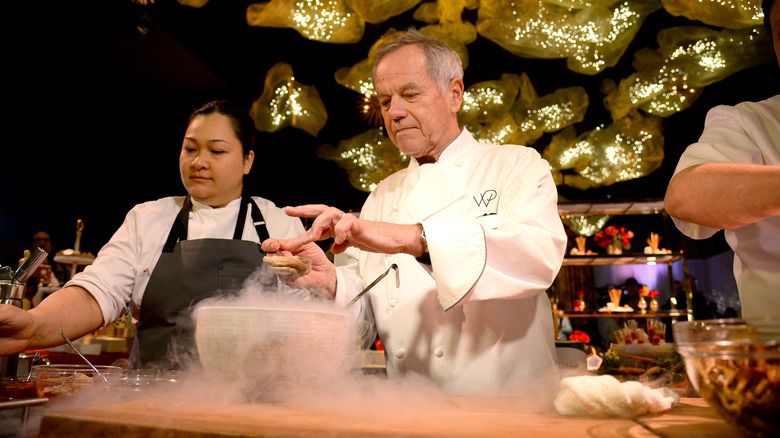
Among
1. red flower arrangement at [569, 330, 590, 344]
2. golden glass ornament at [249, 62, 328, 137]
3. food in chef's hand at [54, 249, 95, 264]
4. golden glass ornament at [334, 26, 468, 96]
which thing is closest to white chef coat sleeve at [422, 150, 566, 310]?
food in chef's hand at [54, 249, 95, 264]

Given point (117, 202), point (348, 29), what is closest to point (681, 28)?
point (348, 29)

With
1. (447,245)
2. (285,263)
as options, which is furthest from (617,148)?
Answer: (285,263)

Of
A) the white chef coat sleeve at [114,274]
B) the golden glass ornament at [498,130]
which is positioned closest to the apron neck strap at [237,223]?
the white chef coat sleeve at [114,274]

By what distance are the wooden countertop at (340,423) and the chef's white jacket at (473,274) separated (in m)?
0.41

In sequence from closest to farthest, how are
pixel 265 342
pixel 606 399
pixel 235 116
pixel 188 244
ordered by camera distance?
pixel 606 399 → pixel 265 342 → pixel 188 244 → pixel 235 116

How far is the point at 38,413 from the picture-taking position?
2.79 ft

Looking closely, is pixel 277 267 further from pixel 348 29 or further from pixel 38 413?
pixel 348 29

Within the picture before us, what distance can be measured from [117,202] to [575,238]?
606cm

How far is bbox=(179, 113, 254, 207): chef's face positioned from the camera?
196cm

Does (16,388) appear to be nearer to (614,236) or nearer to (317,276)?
(317,276)

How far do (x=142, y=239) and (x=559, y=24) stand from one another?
10.1 feet

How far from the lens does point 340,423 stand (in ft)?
2.08

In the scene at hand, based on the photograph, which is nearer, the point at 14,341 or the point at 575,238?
the point at 14,341

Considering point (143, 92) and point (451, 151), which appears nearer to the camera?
point (451, 151)
